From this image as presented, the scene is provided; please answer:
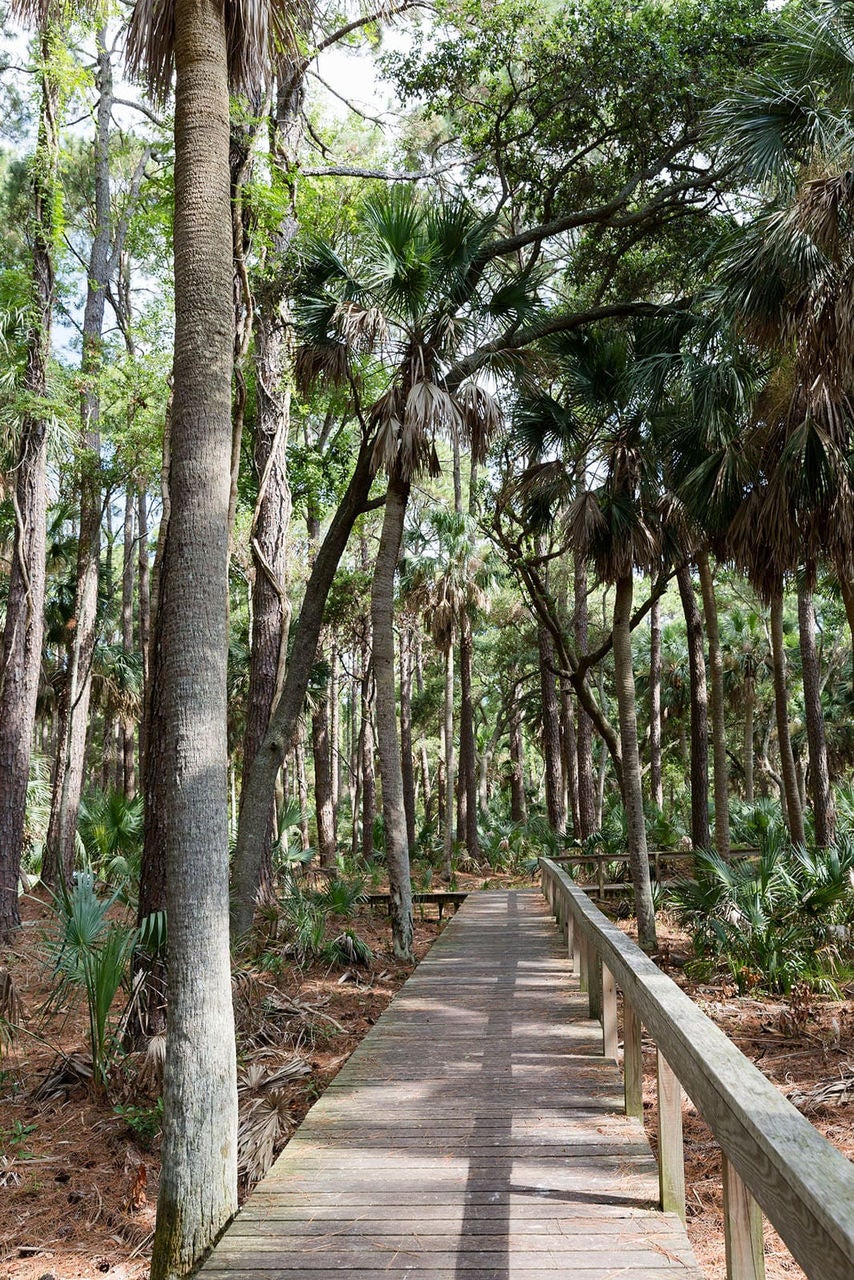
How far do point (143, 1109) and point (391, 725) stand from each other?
5412mm

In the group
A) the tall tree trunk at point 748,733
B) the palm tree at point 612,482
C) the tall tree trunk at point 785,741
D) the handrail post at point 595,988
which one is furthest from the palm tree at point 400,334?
the tall tree trunk at point 748,733

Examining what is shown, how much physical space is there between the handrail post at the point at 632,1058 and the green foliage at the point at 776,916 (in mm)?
6129

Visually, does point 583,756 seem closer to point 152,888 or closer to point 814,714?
point 814,714

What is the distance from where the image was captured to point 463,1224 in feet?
12.0

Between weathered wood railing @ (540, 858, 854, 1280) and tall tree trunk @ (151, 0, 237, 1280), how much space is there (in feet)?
6.34

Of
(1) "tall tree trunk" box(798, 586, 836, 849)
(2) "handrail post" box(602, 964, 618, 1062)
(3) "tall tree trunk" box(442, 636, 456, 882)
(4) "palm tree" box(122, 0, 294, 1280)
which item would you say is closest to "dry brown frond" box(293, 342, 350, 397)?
(4) "palm tree" box(122, 0, 294, 1280)

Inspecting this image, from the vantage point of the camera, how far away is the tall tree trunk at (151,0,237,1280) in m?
3.92

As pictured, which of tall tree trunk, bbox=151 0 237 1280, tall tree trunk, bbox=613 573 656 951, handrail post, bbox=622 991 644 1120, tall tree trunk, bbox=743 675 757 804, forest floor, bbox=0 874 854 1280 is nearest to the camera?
tall tree trunk, bbox=151 0 237 1280

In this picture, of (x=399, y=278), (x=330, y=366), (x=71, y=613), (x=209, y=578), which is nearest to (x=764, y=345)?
(x=399, y=278)

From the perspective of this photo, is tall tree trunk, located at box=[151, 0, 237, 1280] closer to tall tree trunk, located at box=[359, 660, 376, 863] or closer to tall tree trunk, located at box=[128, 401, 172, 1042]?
tall tree trunk, located at box=[128, 401, 172, 1042]

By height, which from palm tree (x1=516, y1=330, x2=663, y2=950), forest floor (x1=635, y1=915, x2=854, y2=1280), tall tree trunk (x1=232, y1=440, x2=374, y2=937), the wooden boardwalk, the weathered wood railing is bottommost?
forest floor (x1=635, y1=915, x2=854, y2=1280)

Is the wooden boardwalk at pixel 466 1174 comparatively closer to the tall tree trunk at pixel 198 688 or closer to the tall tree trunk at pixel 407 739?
the tall tree trunk at pixel 198 688

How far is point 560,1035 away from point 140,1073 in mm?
3015

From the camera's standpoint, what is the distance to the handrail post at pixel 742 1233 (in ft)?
8.48
